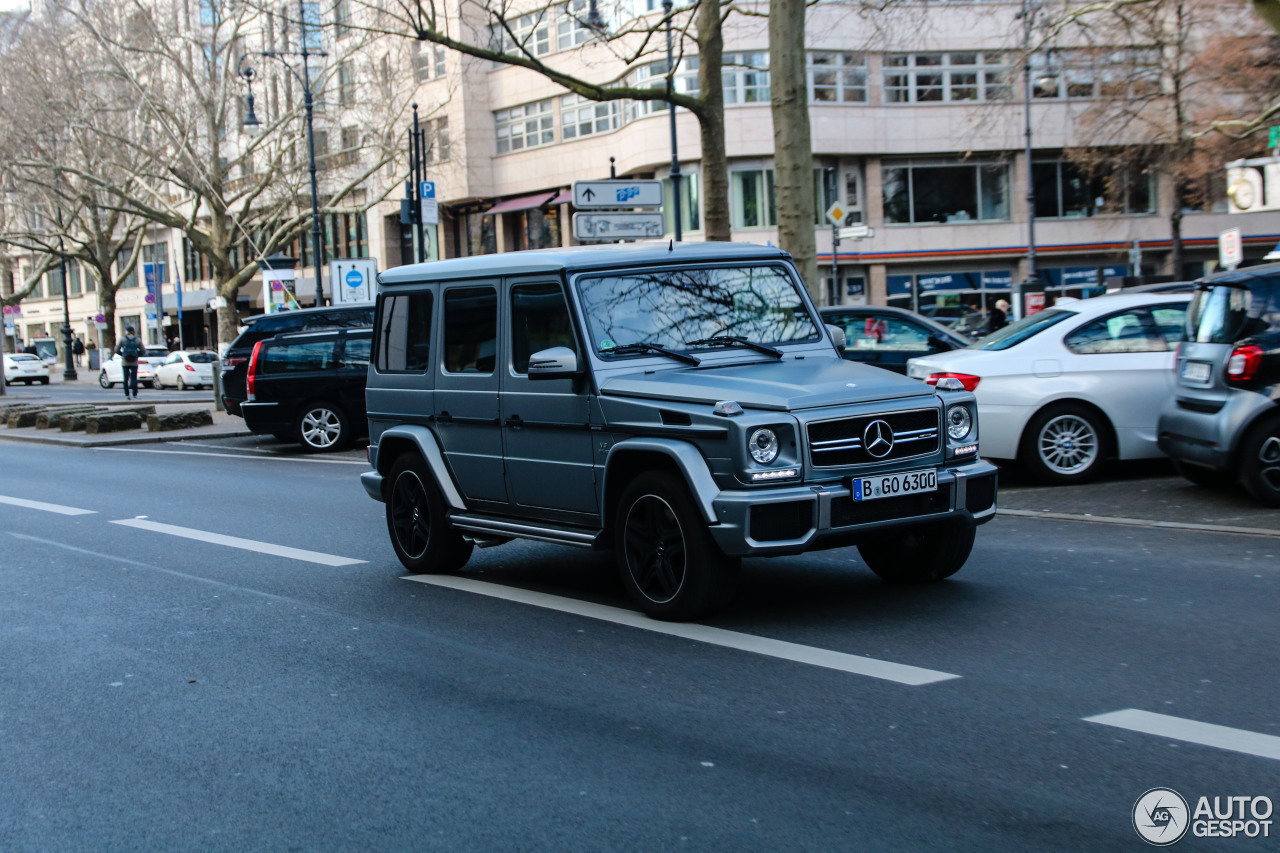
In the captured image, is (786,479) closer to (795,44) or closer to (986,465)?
(986,465)

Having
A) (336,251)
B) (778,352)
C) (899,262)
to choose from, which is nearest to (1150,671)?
(778,352)

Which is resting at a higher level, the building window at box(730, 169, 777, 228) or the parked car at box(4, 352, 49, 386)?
the building window at box(730, 169, 777, 228)

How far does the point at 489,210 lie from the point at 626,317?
166 ft

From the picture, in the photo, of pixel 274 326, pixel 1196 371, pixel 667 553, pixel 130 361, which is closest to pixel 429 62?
pixel 130 361

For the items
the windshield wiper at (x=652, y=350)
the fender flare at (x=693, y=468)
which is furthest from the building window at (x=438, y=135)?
the fender flare at (x=693, y=468)

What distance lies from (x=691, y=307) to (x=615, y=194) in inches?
397

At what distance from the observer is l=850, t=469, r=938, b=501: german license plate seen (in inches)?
265

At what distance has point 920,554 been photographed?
7.82 metres

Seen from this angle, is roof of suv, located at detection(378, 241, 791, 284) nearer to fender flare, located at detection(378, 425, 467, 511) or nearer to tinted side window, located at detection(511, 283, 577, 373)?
tinted side window, located at detection(511, 283, 577, 373)

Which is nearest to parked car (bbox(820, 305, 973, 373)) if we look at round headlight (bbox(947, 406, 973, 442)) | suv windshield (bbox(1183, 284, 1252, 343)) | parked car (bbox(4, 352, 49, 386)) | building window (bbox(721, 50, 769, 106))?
suv windshield (bbox(1183, 284, 1252, 343))

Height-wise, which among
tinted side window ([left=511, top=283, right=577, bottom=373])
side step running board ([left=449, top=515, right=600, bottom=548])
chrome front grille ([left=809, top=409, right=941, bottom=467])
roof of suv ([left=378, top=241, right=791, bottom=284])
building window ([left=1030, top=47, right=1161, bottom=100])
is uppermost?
building window ([left=1030, top=47, right=1161, bottom=100])

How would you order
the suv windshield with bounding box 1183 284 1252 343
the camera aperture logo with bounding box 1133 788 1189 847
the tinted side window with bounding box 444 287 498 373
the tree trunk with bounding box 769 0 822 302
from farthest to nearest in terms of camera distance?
the tree trunk with bounding box 769 0 822 302 < the suv windshield with bounding box 1183 284 1252 343 < the tinted side window with bounding box 444 287 498 373 < the camera aperture logo with bounding box 1133 788 1189 847

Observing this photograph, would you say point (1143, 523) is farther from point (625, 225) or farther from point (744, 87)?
point (744, 87)

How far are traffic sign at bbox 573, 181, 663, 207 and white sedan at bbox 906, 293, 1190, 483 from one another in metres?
6.43
